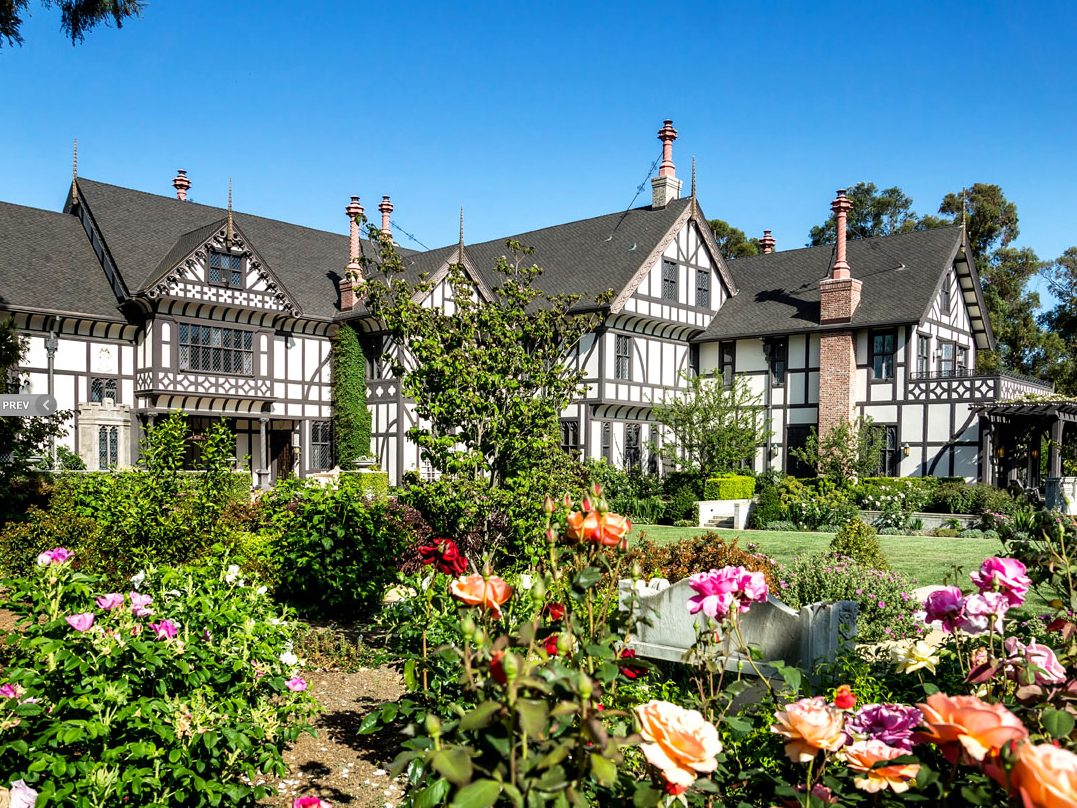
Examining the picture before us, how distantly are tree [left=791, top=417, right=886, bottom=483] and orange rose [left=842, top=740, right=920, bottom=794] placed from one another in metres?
23.5

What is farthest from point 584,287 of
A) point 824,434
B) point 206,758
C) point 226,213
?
point 206,758

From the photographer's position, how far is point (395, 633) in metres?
5.53

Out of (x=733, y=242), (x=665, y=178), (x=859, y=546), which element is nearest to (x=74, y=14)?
(x=859, y=546)

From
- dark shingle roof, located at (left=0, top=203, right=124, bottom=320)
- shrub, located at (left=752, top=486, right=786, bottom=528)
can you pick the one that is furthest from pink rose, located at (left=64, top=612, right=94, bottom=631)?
dark shingle roof, located at (left=0, top=203, right=124, bottom=320)

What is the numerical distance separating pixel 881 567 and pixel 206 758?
356 inches

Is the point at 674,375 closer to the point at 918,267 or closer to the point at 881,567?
the point at 918,267

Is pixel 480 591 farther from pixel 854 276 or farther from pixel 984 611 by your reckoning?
pixel 854 276

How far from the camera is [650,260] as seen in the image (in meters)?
27.4

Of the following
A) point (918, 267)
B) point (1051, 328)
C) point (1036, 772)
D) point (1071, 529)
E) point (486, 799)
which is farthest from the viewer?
point (1051, 328)

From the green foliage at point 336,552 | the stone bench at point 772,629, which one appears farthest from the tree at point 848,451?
the stone bench at point 772,629

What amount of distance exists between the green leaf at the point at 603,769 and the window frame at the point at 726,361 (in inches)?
1108

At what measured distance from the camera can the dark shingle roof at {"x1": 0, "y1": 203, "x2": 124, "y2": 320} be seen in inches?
923

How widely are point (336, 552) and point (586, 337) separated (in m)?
18.5

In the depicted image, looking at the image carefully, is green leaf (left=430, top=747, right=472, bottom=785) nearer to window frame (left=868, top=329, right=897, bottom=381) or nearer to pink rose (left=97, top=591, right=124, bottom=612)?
pink rose (left=97, top=591, right=124, bottom=612)
